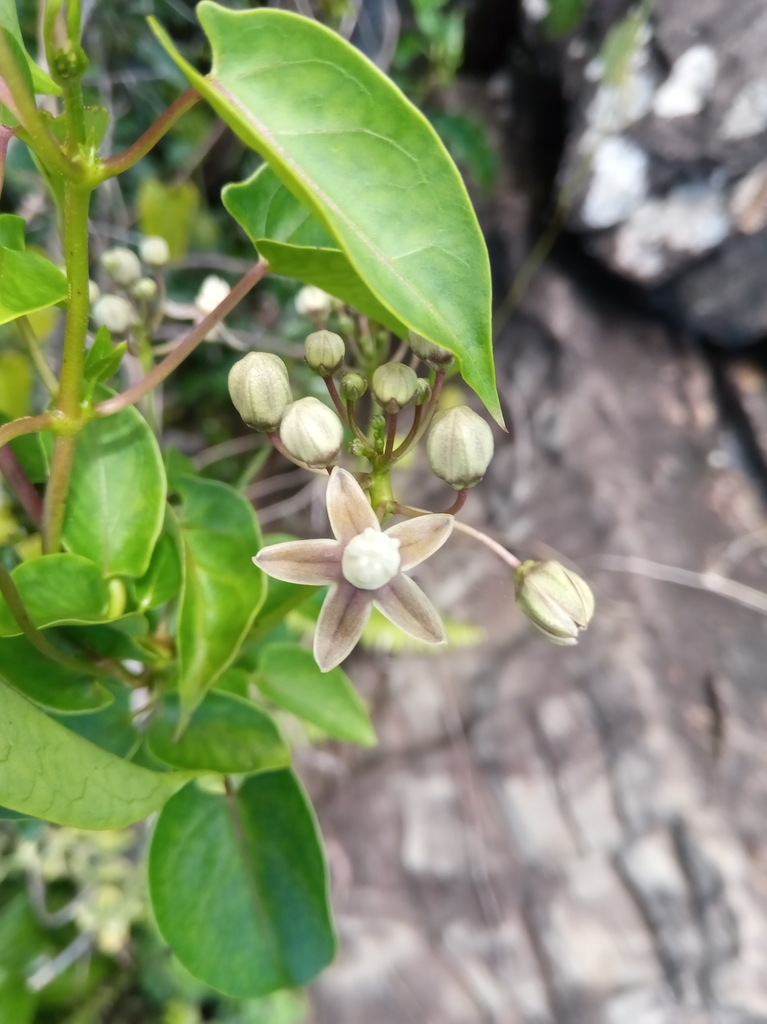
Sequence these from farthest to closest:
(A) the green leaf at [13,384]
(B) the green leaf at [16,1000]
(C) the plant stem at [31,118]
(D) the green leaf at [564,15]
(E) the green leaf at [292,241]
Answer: (D) the green leaf at [564,15] → (B) the green leaf at [16,1000] → (A) the green leaf at [13,384] → (E) the green leaf at [292,241] → (C) the plant stem at [31,118]

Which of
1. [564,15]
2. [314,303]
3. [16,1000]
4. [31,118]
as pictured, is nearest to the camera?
[31,118]

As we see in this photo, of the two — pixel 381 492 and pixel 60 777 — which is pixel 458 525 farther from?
pixel 60 777

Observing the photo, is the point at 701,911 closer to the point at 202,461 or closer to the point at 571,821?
the point at 571,821

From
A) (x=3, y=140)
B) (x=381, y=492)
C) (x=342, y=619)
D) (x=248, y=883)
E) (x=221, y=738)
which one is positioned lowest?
(x=248, y=883)

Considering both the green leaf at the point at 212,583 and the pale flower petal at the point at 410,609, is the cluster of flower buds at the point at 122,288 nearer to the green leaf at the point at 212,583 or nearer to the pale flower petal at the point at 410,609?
the green leaf at the point at 212,583

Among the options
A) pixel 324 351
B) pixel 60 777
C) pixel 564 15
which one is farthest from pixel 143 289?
pixel 564 15

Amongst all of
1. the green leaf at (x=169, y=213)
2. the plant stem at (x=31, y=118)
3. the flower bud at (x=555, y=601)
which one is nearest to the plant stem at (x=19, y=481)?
the plant stem at (x=31, y=118)
